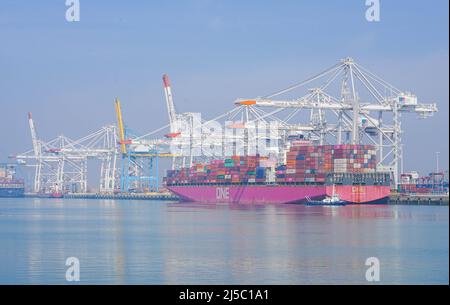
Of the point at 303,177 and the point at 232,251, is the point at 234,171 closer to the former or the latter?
the point at 303,177

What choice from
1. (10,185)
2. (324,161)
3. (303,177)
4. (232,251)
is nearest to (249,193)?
(303,177)

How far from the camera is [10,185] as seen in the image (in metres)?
150

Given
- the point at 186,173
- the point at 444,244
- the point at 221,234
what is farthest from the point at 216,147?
the point at 444,244

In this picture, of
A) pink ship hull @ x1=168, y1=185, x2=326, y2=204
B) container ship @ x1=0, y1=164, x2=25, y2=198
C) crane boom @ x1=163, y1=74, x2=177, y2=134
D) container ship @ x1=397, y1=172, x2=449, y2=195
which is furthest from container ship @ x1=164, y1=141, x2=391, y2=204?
container ship @ x1=0, y1=164, x2=25, y2=198

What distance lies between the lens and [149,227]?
44156 millimetres

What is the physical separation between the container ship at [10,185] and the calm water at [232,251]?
105 metres

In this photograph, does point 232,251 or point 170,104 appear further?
point 170,104

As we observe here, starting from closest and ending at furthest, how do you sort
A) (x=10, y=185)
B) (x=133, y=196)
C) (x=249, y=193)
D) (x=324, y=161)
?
(x=324, y=161), (x=249, y=193), (x=133, y=196), (x=10, y=185)

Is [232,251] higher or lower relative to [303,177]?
lower

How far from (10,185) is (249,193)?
275ft

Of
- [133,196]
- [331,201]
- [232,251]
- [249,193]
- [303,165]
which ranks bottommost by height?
[133,196]

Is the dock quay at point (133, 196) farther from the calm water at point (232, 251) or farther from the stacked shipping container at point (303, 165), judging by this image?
the calm water at point (232, 251)

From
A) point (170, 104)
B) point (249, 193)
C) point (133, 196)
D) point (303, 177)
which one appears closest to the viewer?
point (303, 177)
